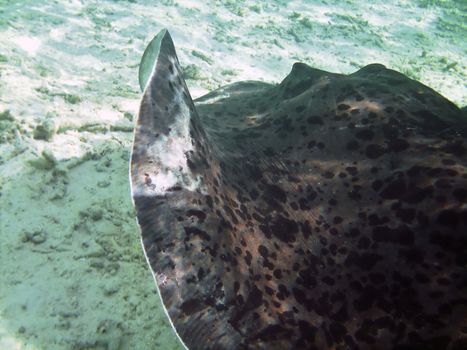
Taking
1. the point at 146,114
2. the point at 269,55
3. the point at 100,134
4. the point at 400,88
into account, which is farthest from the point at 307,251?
the point at 269,55

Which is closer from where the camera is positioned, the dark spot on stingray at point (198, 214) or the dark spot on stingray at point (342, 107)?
the dark spot on stingray at point (198, 214)

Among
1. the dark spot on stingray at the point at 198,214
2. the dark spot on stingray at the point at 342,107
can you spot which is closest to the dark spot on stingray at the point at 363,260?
the dark spot on stingray at the point at 198,214

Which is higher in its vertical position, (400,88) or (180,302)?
(400,88)

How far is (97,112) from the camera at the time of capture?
16.8ft

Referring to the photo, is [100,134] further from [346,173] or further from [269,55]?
[269,55]

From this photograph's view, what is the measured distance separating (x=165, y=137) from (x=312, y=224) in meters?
1.19

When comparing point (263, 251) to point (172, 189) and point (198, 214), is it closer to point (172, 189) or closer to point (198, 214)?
point (198, 214)

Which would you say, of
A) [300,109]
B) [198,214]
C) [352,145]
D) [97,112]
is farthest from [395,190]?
[97,112]

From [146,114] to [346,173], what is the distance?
1566 mm

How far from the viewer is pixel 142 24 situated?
29.1 ft

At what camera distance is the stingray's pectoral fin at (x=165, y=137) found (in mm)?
2098

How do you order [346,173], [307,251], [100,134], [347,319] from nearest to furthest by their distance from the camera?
[347,319], [307,251], [346,173], [100,134]

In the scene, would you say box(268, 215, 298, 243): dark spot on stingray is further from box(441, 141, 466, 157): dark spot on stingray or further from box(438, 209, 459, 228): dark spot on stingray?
box(441, 141, 466, 157): dark spot on stingray

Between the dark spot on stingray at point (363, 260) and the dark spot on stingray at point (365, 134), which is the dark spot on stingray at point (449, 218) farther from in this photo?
the dark spot on stingray at point (365, 134)
